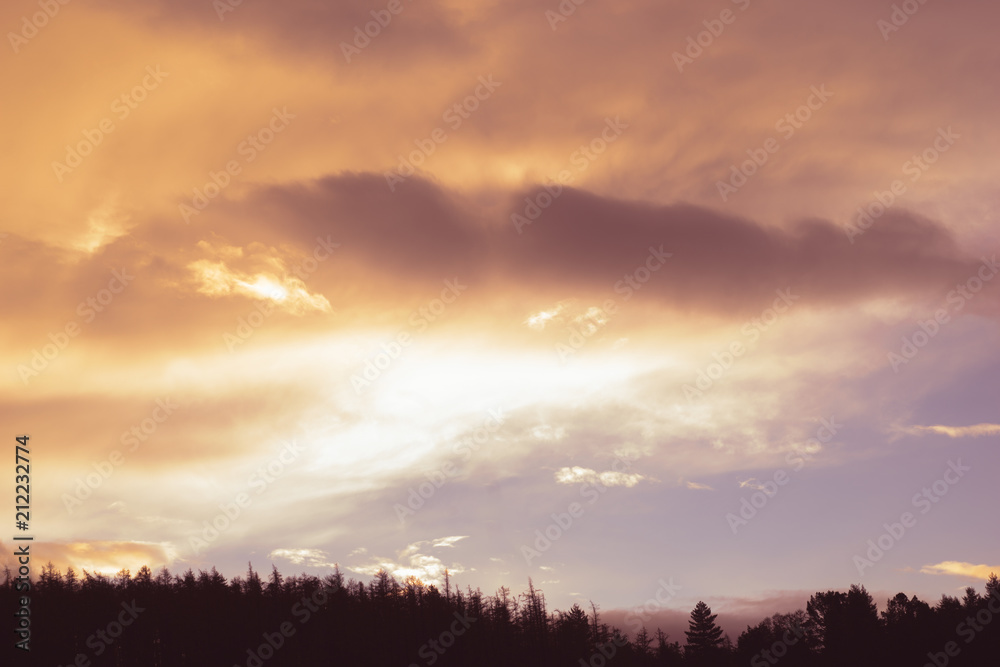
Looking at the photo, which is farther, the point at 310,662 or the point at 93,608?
the point at 93,608

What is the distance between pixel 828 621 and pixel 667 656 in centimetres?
4386

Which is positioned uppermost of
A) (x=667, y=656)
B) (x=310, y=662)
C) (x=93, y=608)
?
(x=93, y=608)

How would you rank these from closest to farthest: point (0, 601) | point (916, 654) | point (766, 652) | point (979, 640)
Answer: point (979, 640)
point (916, 654)
point (0, 601)
point (766, 652)

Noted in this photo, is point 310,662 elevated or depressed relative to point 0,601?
depressed

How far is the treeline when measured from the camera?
131625mm

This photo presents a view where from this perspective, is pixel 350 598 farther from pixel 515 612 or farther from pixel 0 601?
pixel 0 601

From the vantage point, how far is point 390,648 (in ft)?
506

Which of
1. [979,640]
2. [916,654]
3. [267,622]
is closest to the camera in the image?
[979,640]

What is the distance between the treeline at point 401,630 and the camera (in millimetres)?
131625

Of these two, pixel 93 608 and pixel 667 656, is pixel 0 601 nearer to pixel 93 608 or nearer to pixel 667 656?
pixel 93 608

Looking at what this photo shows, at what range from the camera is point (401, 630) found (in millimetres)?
166250

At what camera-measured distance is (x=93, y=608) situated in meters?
153

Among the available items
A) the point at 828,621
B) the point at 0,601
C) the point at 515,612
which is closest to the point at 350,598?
the point at 515,612

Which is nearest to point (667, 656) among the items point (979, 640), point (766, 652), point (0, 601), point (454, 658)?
point (766, 652)
